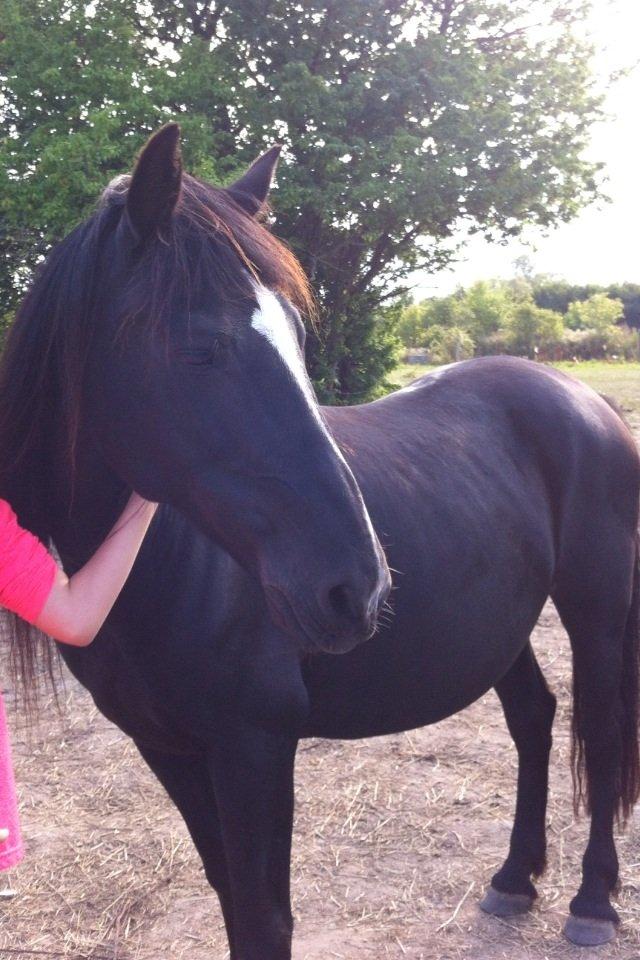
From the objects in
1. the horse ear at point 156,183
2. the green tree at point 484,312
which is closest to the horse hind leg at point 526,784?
the horse ear at point 156,183

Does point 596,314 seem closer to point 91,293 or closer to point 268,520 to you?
point 91,293

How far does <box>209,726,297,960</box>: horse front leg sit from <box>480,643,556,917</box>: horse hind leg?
125cm

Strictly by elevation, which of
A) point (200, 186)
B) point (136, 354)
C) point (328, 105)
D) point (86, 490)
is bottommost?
point (86, 490)

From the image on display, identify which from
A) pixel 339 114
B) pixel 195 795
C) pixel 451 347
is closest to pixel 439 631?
pixel 195 795

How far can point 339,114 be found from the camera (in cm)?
926

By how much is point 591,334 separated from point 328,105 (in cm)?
3223

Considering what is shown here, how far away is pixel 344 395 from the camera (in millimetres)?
10211

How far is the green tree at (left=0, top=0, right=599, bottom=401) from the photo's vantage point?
818 centimetres

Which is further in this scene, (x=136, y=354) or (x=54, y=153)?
(x=54, y=153)

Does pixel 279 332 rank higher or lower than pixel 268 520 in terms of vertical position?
higher

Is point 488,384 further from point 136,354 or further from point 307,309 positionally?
point 136,354

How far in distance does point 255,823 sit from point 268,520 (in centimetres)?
76

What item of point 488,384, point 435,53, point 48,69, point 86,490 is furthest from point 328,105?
point 86,490

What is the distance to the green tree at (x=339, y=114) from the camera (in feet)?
26.8
